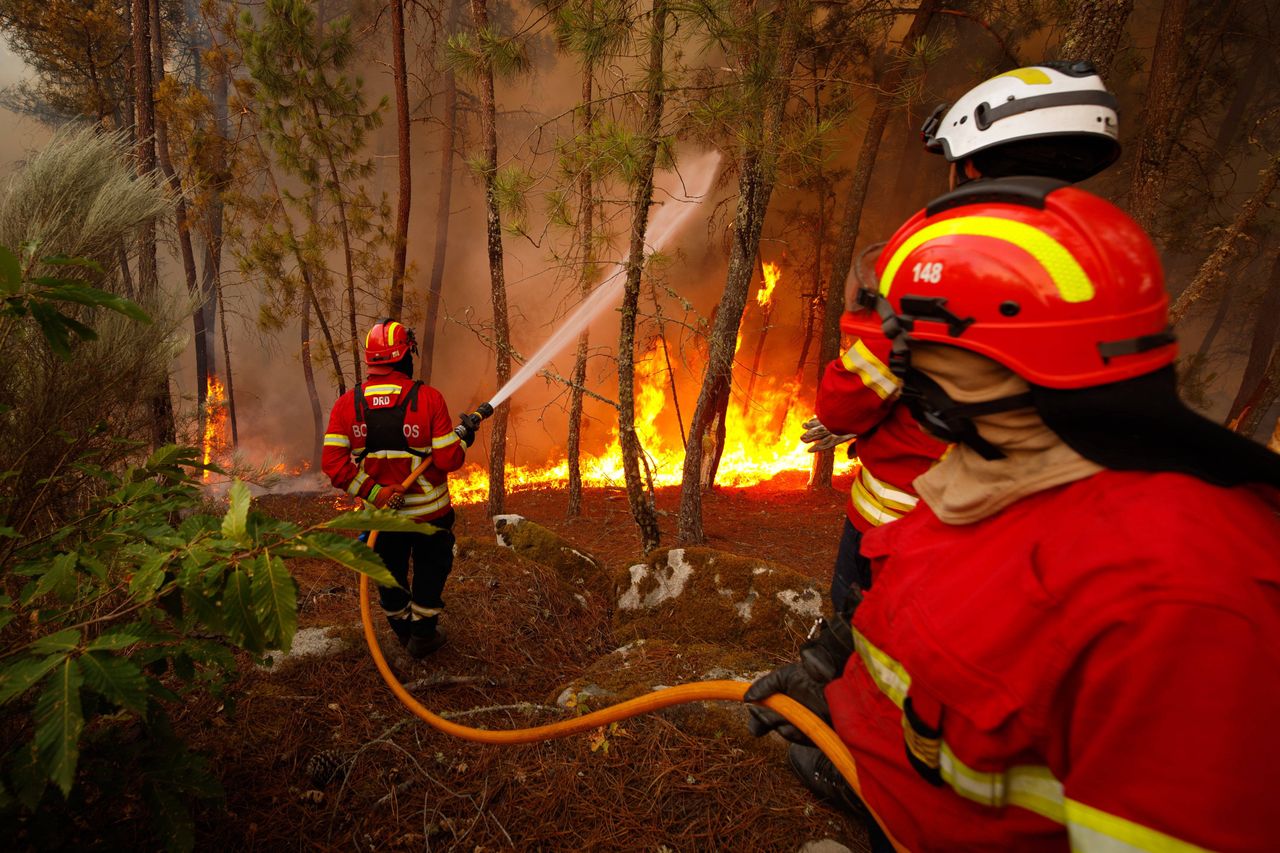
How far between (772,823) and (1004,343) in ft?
7.65

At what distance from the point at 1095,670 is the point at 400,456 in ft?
13.9

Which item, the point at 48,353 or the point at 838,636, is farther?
the point at 48,353

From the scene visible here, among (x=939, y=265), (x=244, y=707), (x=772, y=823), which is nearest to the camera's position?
(x=939, y=265)

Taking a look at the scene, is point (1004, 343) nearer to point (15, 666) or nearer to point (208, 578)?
point (208, 578)

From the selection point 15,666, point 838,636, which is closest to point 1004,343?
point 838,636

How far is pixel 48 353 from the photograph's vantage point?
421 cm

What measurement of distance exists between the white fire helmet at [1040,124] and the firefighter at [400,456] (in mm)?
3553

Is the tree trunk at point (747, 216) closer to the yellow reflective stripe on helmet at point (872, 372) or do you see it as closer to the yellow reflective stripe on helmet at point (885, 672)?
the yellow reflective stripe on helmet at point (872, 372)

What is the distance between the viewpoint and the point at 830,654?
1900 millimetres

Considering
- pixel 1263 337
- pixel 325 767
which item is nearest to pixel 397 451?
pixel 325 767

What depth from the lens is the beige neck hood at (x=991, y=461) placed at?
1.09m

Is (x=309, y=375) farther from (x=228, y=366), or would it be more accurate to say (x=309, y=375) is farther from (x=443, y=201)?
(x=443, y=201)

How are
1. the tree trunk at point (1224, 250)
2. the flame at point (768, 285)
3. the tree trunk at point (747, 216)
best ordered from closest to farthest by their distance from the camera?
the tree trunk at point (747, 216) → the tree trunk at point (1224, 250) → the flame at point (768, 285)

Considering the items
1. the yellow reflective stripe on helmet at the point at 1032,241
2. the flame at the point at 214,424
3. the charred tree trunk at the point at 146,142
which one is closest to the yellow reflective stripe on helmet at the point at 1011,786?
the yellow reflective stripe on helmet at the point at 1032,241
